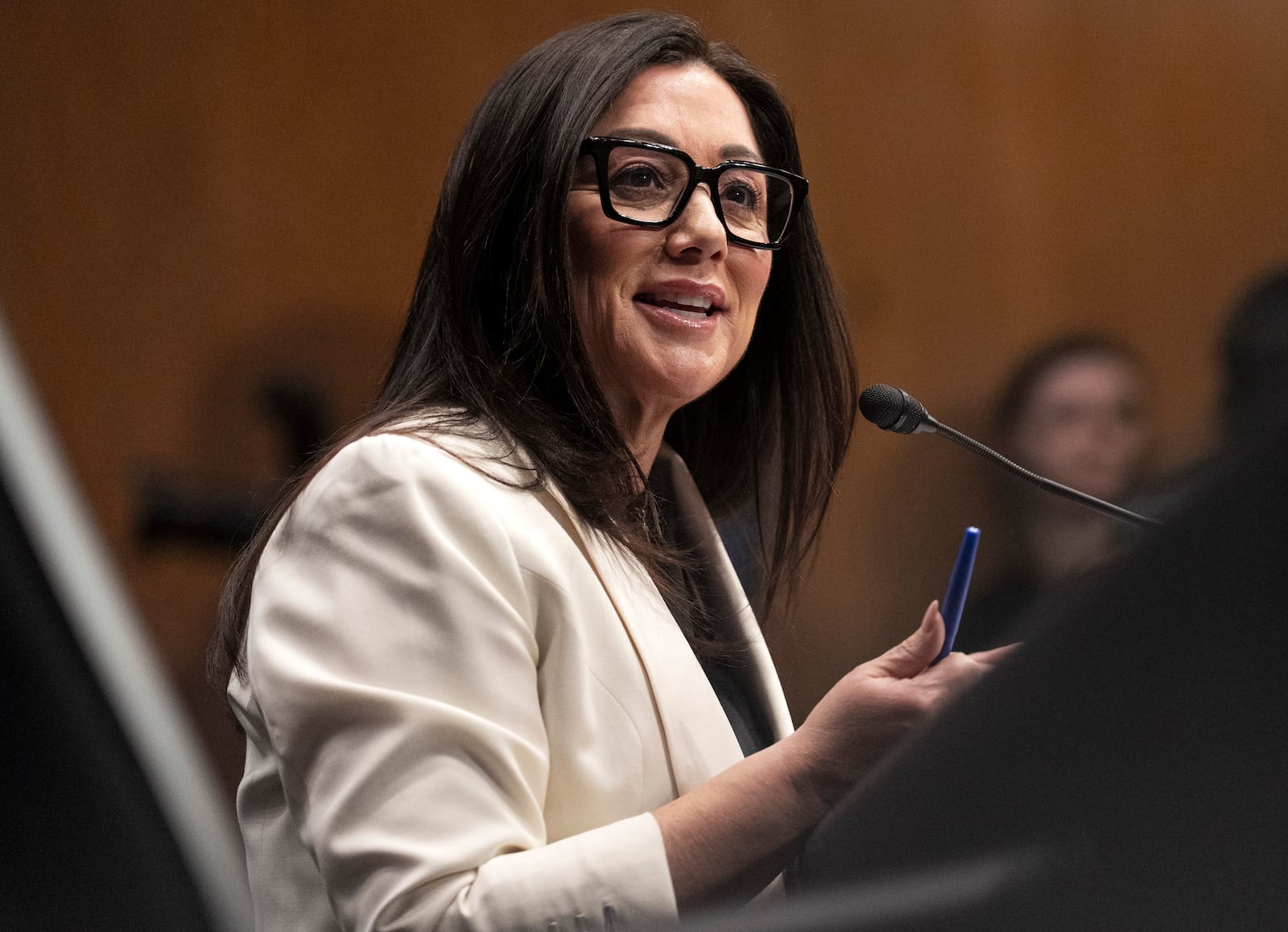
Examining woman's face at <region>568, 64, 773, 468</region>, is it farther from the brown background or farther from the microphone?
the brown background

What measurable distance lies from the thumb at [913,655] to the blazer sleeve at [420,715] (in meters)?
0.12

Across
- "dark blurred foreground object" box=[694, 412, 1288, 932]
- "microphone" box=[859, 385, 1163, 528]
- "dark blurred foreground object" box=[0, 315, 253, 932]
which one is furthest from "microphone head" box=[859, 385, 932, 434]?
"dark blurred foreground object" box=[0, 315, 253, 932]

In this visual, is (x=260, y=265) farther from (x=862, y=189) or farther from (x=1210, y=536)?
(x=1210, y=536)

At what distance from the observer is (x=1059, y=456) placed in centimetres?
168

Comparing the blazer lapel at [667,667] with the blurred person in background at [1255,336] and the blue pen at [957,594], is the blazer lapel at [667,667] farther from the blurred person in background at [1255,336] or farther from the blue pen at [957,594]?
the blurred person in background at [1255,336]

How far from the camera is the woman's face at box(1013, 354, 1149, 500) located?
1649 millimetres

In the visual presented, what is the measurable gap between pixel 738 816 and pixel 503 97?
50 centimetres

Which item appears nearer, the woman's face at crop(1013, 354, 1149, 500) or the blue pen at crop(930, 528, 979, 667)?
the blue pen at crop(930, 528, 979, 667)

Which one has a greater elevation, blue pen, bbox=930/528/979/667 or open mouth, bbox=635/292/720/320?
open mouth, bbox=635/292/720/320

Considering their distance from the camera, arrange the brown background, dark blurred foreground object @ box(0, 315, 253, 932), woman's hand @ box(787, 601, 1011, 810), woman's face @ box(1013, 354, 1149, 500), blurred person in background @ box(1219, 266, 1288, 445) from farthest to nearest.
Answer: the brown background < woman's face @ box(1013, 354, 1149, 500) < blurred person in background @ box(1219, 266, 1288, 445) < woman's hand @ box(787, 601, 1011, 810) < dark blurred foreground object @ box(0, 315, 253, 932)

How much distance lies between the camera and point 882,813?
32 centimetres

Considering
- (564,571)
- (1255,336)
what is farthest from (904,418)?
(1255,336)

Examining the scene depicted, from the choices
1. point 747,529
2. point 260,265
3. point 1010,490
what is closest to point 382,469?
point 747,529

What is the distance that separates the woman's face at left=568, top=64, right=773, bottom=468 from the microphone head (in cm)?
11
